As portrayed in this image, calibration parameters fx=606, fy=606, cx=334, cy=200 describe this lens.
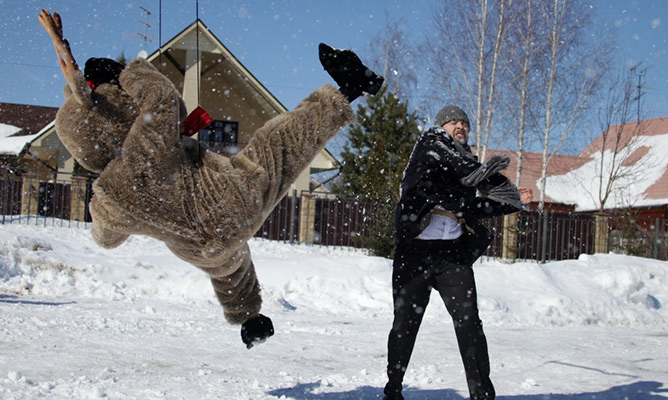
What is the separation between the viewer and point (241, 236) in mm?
2562

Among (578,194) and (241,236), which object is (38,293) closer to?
(241,236)

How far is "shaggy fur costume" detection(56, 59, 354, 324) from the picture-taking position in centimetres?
245

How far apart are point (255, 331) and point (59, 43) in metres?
1.58

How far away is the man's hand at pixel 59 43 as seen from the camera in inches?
93.0

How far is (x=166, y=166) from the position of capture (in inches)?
97.5

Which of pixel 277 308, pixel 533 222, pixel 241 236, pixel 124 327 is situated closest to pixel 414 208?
pixel 241 236

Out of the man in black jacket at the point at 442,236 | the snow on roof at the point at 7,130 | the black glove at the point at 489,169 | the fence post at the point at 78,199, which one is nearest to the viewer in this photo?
the black glove at the point at 489,169

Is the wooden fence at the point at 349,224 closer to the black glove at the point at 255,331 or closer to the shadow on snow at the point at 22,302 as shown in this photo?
the shadow on snow at the point at 22,302

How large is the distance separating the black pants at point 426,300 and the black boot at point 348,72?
1.12 m

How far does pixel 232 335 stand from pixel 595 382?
125 inches

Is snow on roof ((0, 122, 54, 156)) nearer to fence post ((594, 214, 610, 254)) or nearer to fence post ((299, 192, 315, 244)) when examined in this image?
fence post ((299, 192, 315, 244))

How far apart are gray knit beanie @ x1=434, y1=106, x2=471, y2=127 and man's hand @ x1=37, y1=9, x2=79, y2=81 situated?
6.87ft

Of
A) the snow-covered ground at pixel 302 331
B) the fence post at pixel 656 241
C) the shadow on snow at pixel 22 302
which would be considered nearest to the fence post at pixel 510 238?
the fence post at pixel 656 241

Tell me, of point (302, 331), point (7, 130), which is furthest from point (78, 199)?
point (7, 130)
